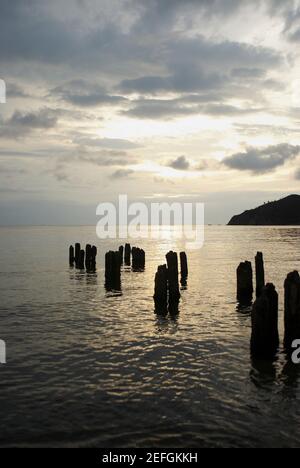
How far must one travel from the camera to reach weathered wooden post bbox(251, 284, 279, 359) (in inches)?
480

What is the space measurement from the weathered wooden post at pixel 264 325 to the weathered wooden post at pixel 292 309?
19.8 inches

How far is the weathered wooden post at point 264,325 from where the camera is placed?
12188mm

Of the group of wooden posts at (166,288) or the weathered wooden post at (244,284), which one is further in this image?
the weathered wooden post at (244,284)

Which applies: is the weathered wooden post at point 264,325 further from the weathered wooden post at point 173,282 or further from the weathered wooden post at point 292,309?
the weathered wooden post at point 173,282

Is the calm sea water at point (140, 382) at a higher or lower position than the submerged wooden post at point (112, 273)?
lower

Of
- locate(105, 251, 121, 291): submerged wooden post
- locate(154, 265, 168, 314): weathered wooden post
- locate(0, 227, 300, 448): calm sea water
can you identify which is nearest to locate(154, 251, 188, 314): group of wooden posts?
locate(154, 265, 168, 314): weathered wooden post

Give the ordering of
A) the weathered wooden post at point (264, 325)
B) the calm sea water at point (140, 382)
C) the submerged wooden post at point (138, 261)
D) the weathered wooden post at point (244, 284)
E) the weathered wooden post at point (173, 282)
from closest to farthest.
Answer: the calm sea water at point (140, 382)
the weathered wooden post at point (264, 325)
the weathered wooden post at point (173, 282)
the weathered wooden post at point (244, 284)
the submerged wooden post at point (138, 261)

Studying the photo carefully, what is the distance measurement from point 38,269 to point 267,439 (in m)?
34.2

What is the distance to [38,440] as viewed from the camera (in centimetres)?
787

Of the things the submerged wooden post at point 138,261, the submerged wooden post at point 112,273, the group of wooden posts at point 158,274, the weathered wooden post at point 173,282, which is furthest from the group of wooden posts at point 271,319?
the submerged wooden post at point 138,261

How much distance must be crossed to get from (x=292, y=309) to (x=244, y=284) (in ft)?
28.5

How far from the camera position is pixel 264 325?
12281 mm

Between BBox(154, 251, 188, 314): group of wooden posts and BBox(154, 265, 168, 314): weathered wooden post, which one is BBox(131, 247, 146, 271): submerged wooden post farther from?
BBox(154, 265, 168, 314): weathered wooden post
